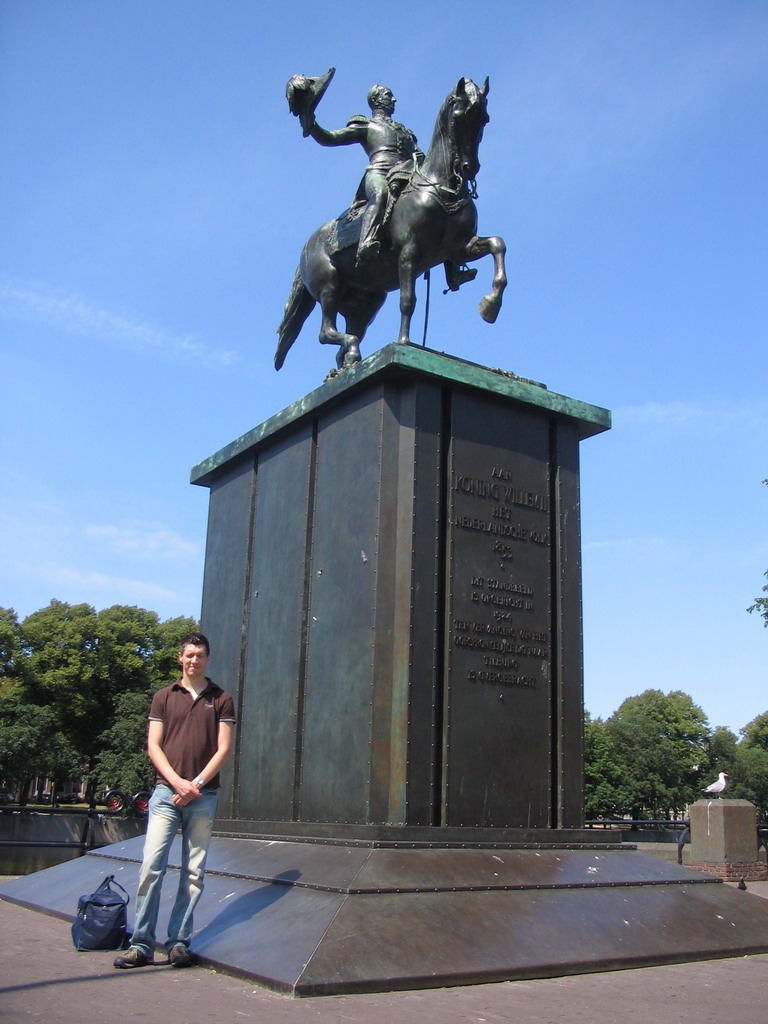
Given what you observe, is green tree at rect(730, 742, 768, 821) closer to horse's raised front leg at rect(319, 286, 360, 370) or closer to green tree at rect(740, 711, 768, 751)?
green tree at rect(740, 711, 768, 751)

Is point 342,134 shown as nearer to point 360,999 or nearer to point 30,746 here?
point 360,999

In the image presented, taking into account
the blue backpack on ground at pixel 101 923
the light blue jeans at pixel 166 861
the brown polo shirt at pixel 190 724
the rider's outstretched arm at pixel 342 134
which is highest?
the rider's outstretched arm at pixel 342 134

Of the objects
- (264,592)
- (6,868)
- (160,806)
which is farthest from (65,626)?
(160,806)

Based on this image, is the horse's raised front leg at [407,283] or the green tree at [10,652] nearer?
the horse's raised front leg at [407,283]

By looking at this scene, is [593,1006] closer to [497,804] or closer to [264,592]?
[497,804]

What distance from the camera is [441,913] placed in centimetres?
580

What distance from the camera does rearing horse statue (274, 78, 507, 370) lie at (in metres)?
9.01

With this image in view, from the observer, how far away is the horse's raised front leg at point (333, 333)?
10.0 meters

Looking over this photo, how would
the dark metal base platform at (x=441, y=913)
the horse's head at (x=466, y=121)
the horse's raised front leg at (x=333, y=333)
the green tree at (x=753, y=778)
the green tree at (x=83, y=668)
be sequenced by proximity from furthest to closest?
the green tree at (x=753, y=778) → the green tree at (x=83, y=668) → the horse's raised front leg at (x=333, y=333) → the horse's head at (x=466, y=121) → the dark metal base platform at (x=441, y=913)

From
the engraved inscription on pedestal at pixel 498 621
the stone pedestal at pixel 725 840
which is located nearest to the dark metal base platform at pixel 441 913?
the engraved inscription on pedestal at pixel 498 621

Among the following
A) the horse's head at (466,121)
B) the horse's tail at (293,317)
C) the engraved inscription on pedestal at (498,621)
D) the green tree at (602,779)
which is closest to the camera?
the engraved inscription on pedestal at (498,621)

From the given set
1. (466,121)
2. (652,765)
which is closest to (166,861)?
(466,121)

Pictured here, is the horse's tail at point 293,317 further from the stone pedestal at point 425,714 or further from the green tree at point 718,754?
the green tree at point 718,754

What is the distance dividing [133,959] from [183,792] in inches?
36.1
